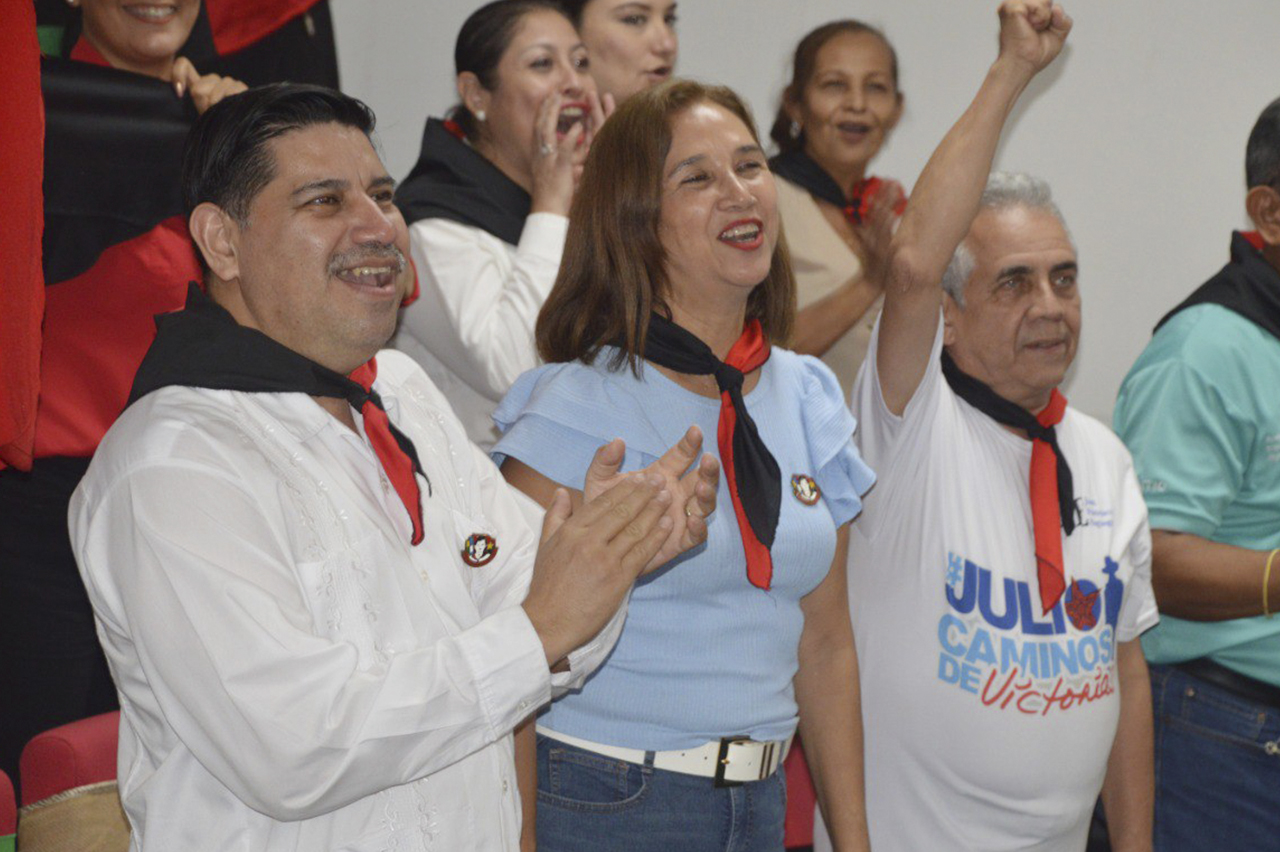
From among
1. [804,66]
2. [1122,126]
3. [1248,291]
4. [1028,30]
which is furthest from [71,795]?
[1122,126]

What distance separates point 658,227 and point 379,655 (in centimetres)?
92

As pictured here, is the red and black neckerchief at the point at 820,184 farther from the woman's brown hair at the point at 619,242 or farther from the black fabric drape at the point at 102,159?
the black fabric drape at the point at 102,159

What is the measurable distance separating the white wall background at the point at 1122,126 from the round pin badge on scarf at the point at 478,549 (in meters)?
2.40

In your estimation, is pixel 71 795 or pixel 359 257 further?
pixel 71 795

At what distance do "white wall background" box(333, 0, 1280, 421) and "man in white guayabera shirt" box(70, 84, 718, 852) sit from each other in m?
2.38

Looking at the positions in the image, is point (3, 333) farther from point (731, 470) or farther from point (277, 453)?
point (731, 470)

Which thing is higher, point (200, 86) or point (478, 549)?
point (200, 86)

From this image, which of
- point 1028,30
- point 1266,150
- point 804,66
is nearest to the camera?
point 1028,30

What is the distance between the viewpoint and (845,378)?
3045 mm

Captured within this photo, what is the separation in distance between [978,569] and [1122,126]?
6.69ft

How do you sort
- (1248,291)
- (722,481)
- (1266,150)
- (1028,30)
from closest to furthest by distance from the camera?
1. (722,481)
2. (1028,30)
3. (1248,291)
4. (1266,150)

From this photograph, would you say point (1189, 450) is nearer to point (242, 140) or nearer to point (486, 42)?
point (486, 42)

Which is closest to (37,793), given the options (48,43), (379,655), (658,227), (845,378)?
(379,655)

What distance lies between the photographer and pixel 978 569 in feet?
7.91
